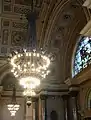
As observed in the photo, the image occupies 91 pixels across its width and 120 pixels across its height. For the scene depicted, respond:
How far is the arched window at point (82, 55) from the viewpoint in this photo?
385 inches

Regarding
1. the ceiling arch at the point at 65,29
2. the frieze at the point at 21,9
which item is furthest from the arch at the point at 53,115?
the frieze at the point at 21,9

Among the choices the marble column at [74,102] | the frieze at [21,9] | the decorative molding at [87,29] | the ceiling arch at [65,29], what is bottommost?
the marble column at [74,102]

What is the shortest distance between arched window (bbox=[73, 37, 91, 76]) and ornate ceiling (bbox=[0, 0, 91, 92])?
1.06ft

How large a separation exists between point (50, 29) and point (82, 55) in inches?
81.7

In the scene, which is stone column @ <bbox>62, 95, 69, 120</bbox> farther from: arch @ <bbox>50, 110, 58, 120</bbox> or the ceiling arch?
the ceiling arch

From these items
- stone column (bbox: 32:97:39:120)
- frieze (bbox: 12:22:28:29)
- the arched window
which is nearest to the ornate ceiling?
frieze (bbox: 12:22:28:29)

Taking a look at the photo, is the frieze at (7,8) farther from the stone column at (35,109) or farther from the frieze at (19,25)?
the stone column at (35,109)

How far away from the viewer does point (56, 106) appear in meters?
10.7

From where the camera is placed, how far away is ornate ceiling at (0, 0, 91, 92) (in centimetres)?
931

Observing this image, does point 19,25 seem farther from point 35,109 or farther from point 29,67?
point 29,67

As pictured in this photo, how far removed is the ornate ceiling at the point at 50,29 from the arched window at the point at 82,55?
32 cm

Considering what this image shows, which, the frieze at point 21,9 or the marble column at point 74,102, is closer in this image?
the frieze at point 21,9

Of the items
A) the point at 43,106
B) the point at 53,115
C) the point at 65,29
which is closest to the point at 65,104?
the point at 53,115

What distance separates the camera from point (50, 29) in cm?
981
